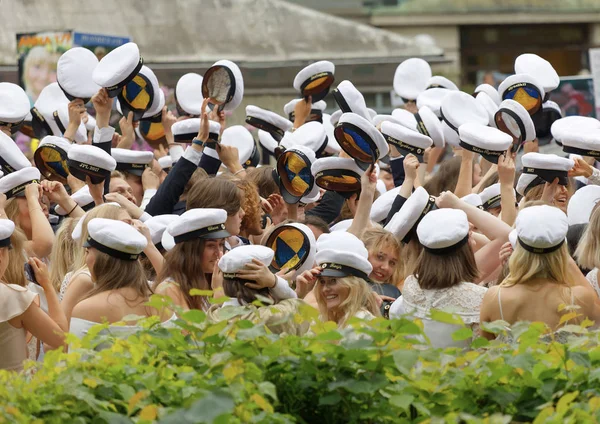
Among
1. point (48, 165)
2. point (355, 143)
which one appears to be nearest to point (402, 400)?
point (355, 143)

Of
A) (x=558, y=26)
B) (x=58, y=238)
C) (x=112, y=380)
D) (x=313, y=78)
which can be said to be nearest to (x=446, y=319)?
(x=112, y=380)

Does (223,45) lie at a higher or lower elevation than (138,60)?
lower

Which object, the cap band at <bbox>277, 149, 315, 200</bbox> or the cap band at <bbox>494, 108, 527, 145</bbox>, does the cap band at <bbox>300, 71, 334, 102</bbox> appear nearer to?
the cap band at <bbox>277, 149, 315, 200</bbox>

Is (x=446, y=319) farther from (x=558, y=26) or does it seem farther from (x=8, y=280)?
(x=558, y=26)

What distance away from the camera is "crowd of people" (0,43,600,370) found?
4.91 meters

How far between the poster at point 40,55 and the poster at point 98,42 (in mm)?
424

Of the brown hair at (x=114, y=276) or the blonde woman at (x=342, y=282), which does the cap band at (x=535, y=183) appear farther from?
the brown hair at (x=114, y=276)

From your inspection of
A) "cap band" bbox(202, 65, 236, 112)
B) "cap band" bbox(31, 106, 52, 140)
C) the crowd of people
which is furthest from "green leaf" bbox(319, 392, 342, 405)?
"cap band" bbox(31, 106, 52, 140)

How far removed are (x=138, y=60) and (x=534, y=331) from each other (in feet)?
14.5

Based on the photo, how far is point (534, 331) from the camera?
3477 millimetres

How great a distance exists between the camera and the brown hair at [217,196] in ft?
19.8

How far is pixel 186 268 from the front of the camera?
5.32 metres

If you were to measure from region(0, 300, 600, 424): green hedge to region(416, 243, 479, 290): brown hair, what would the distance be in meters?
1.61

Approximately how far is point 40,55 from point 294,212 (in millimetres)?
6871
